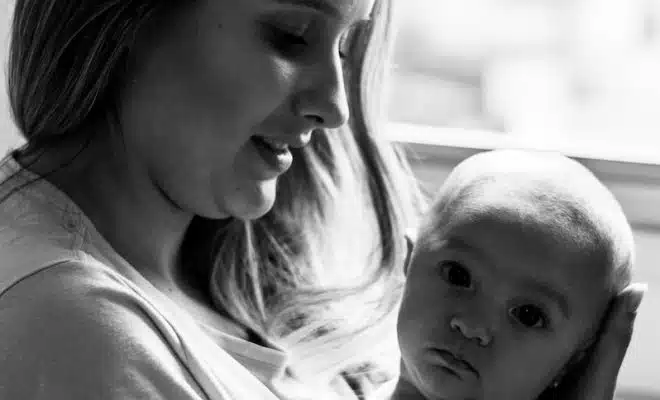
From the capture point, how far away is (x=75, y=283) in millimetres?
754

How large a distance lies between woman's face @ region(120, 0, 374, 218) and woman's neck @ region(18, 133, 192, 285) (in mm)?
13

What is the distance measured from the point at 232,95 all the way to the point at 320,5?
11cm

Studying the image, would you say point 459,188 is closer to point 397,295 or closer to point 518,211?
point 518,211

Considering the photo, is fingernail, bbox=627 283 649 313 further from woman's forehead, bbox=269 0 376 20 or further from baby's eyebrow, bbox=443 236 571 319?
woman's forehead, bbox=269 0 376 20

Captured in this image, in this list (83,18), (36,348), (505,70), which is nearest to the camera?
(36,348)

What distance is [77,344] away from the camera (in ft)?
2.39

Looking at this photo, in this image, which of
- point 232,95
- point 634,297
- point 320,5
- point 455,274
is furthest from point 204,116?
point 634,297

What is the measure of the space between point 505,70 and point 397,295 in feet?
1.68

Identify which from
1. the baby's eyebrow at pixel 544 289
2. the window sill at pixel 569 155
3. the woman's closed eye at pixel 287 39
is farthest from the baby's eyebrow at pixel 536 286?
the window sill at pixel 569 155

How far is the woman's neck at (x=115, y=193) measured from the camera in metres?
0.88

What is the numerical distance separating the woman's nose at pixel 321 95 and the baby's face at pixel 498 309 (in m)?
0.17

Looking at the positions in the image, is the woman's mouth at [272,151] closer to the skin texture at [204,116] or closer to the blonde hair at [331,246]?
the skin texture at [204,116]

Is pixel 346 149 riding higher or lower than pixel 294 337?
higher

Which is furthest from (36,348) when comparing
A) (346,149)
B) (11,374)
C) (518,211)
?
(346,149)
